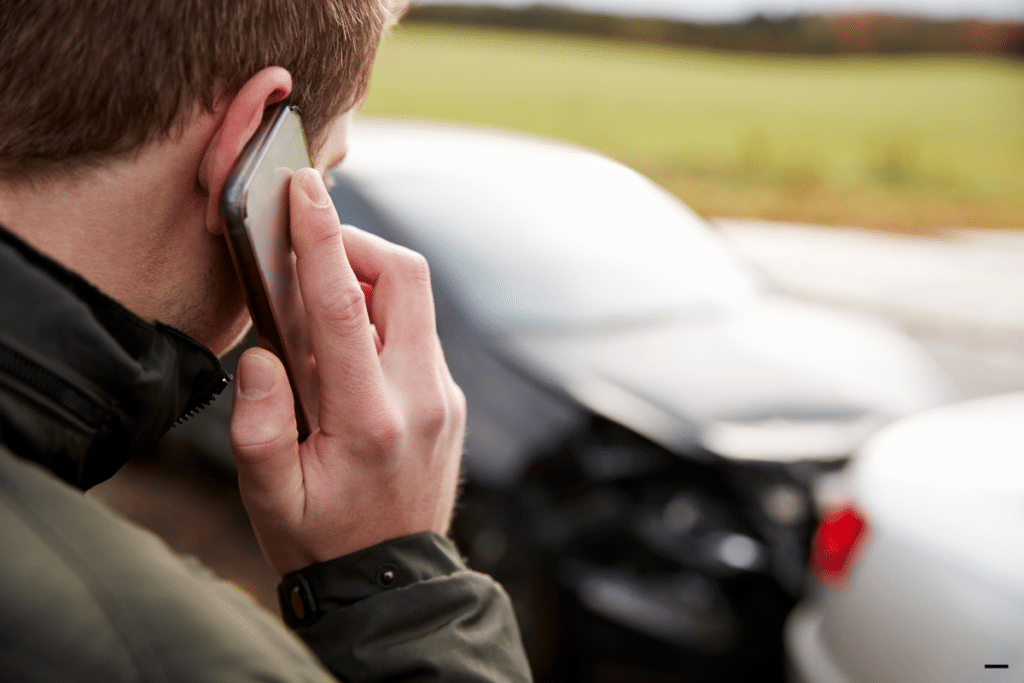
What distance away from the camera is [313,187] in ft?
3.64

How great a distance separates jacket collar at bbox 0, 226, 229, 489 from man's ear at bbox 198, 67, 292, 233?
0.18 m

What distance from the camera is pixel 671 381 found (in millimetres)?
2941

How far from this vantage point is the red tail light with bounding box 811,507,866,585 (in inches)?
85.0

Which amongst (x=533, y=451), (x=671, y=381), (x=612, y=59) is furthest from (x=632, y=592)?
(x=612, y=59)

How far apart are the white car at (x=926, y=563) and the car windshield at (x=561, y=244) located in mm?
1200

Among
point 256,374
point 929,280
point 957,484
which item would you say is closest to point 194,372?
point 256,374

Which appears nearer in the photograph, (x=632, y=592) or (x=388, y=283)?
(x=388, y=283)

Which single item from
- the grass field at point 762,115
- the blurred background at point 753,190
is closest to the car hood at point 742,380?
the blurred background at point 753,190

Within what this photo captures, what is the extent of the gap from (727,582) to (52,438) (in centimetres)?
218

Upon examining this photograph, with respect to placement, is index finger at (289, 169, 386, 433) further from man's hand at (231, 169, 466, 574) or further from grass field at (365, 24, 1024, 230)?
grass field at (365, 24, 1024, 230)

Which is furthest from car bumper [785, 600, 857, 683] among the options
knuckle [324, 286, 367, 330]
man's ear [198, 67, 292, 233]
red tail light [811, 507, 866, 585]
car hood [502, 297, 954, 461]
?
man's ear [198, 67, 292, 233]

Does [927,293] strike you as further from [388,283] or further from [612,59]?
[612,59]

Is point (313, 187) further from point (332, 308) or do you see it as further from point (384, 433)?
point (384, 433)

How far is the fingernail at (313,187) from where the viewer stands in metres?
1.10
